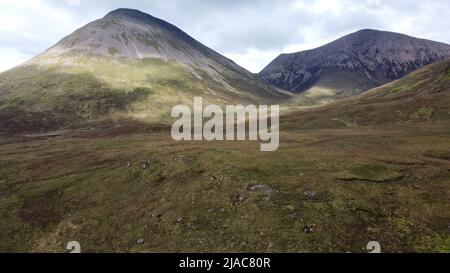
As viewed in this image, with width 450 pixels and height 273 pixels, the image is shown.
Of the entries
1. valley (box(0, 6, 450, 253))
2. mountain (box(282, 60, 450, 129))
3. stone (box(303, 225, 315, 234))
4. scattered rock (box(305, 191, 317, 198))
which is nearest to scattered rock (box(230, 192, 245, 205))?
valley (box(0, 6, 450, 253))

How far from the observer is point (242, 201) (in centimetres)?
3834

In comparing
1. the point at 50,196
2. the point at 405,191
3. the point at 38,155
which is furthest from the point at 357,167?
the point at 38,155

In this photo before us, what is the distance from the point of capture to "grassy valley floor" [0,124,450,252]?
30641 mm

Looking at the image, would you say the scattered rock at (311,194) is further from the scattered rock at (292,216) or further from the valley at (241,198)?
the scattered rock at (292,216)

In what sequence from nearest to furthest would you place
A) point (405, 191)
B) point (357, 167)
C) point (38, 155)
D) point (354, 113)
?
point (405, 191), point (357, 167), point (38, 155), point (354, 113)

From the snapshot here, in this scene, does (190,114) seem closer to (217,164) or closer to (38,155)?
(38,155)

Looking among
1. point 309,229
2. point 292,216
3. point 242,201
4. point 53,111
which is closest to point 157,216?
point 242,201

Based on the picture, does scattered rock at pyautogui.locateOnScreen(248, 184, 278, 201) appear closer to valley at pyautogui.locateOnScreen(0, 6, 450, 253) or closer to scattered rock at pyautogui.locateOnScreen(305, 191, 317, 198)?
valley at pyautogui.locateOnScreen(0, 6, 450, 253)

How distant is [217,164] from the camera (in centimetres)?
5212

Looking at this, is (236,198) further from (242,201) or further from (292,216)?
(292,216)

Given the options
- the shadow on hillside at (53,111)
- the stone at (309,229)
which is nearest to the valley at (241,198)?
the stone at (309,229)

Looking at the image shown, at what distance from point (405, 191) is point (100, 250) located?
97.4ft

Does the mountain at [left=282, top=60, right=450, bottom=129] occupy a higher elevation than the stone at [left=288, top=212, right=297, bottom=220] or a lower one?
higher

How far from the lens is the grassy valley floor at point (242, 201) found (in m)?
30.6
